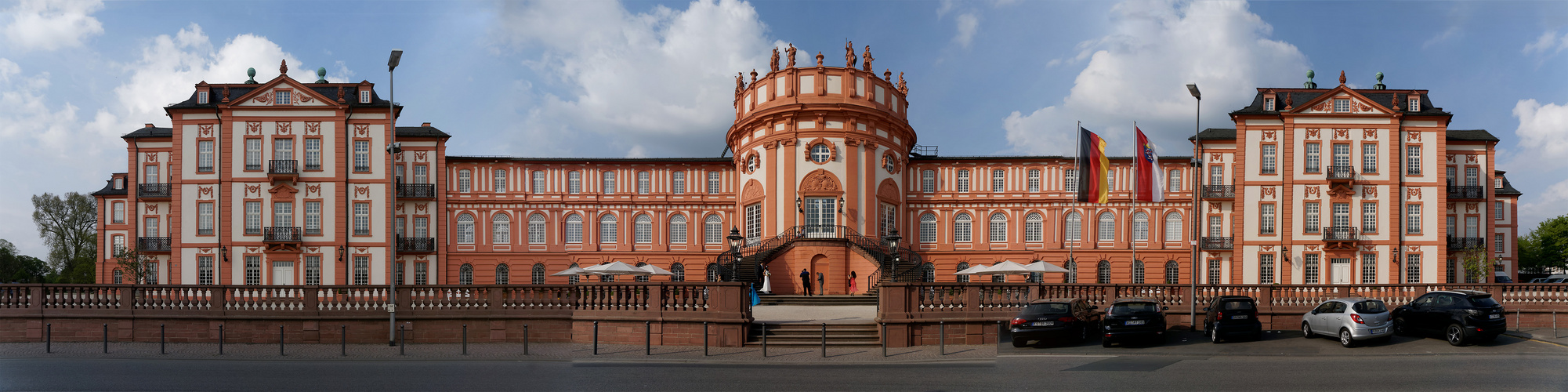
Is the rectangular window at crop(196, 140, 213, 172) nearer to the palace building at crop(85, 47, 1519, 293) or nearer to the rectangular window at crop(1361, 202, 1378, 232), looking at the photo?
the palace building at crop(85, 47, 1519, 293)

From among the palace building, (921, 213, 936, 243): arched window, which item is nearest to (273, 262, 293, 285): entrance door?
the palace building

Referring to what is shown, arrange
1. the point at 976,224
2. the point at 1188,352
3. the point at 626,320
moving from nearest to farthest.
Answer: the point at 1188,352 → the point at 626,320 → the point at 976,224

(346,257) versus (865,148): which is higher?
(865,148)

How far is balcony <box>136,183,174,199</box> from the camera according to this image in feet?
174

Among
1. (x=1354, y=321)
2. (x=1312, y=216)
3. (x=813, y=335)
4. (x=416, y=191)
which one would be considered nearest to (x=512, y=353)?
(x=813, y=335)

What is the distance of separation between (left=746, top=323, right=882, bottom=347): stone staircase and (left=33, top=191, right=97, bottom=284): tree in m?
70.7

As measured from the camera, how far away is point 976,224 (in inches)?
2019

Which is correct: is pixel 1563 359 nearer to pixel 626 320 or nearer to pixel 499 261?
pixel 626 320

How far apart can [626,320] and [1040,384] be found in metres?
10.4

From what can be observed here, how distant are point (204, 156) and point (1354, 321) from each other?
48.0 metres

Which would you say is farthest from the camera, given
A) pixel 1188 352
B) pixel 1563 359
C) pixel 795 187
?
pixel 795 187

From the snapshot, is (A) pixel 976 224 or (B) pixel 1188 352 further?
(A) pixel 976 224

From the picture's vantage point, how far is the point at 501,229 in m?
51.8

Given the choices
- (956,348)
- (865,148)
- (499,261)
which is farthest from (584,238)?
(956,348)
